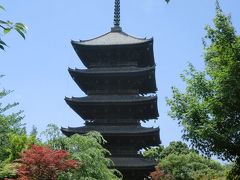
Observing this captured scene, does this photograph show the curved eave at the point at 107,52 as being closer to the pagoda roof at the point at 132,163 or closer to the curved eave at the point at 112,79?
the curved eave at the point at 112,79

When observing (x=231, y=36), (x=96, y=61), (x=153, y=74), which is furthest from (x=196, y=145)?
(x=96, y=61)

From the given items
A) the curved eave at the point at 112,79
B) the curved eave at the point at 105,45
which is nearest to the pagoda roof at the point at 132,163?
the curved eave at the point at 112,79

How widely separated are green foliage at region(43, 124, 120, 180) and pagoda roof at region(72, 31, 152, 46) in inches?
604

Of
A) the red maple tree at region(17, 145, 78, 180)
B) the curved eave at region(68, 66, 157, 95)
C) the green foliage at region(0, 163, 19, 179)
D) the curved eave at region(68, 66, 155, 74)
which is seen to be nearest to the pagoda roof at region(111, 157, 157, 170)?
the curved eave at region(68, 66, 157, 95)

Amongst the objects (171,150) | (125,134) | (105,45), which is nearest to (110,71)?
(105,45)

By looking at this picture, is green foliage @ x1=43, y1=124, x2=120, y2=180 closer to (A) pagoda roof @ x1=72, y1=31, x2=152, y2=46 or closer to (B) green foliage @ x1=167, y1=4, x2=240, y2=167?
(B) green foliage @ x1=167, y1=4, x2=240, y2=167

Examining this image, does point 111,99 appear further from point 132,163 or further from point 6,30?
point 6,30

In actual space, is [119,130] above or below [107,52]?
below

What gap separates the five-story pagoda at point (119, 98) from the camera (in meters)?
28.6

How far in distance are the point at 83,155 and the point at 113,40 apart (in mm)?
18041

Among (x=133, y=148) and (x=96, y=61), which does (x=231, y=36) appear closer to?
(x=133, y=148)

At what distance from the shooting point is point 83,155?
1648cm

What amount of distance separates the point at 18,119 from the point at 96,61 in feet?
29.9

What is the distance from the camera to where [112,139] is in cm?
2914
